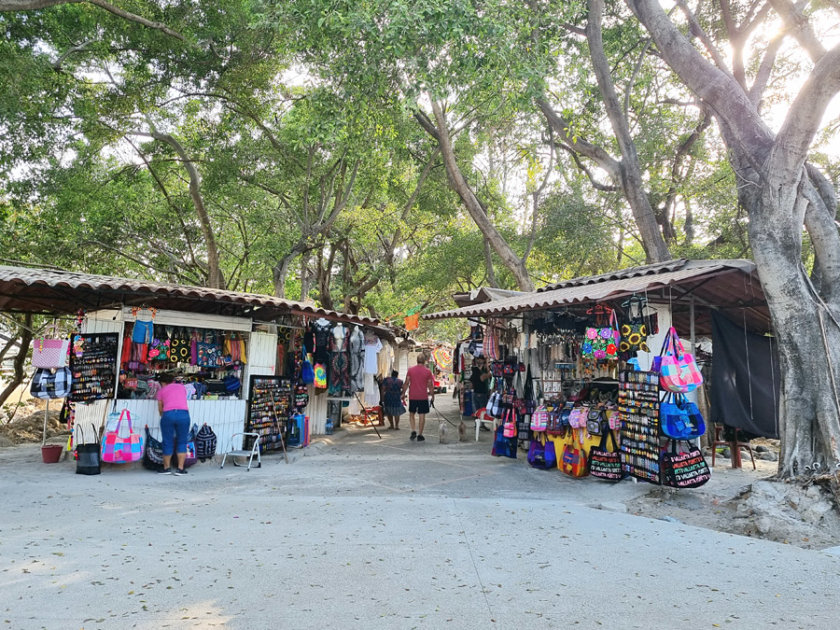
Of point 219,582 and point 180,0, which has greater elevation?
point 180,0

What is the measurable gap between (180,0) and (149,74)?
6.05 feet

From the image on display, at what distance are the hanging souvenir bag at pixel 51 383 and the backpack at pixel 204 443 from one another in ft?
6.76

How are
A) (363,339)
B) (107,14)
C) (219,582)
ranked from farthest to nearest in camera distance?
(363,339)
(107,14)
(219,582)

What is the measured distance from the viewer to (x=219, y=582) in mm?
3975

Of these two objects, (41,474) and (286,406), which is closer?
(41,474)

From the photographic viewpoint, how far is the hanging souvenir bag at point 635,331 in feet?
25.1

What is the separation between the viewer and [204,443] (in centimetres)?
886

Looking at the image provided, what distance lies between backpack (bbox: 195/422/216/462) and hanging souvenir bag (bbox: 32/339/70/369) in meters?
2.40

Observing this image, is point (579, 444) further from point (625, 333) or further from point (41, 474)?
point (41, 474)

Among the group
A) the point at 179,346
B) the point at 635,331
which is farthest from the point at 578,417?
the point at 179,346

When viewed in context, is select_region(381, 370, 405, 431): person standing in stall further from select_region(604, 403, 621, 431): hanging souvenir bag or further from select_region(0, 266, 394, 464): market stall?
select_region(604, 403, 621, 431): hanging souvenir bag

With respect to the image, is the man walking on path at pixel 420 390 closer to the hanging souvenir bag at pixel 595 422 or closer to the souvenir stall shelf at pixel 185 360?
the souvenir stall shelf at pixel 185 360

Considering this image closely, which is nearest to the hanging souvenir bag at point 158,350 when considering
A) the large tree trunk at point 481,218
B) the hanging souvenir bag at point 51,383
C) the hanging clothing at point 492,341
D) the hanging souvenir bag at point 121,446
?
the hanging souvenir bag at point 121,446

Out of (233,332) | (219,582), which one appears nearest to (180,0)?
(233,332)
